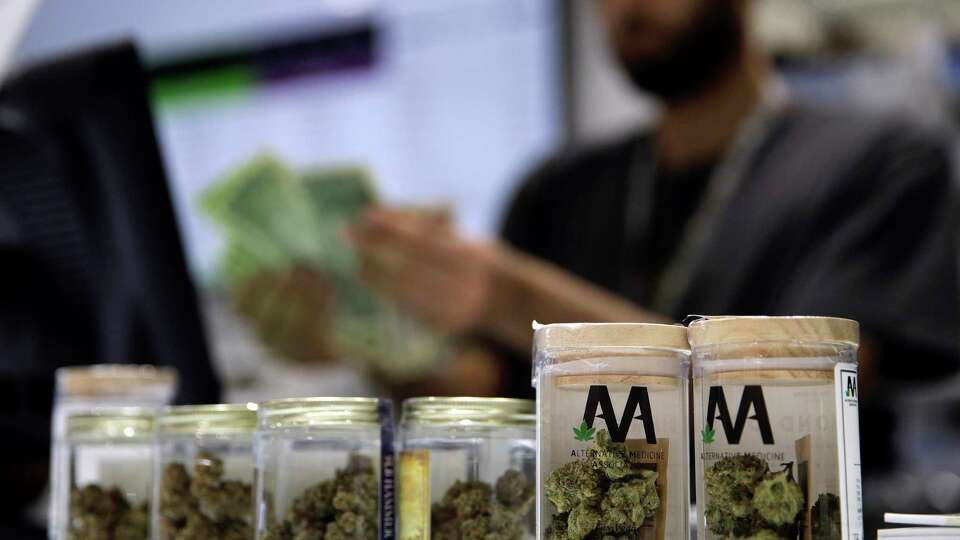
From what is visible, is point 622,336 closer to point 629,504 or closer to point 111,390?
point 629,504

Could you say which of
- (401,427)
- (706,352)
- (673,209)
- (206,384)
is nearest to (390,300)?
(673,209)

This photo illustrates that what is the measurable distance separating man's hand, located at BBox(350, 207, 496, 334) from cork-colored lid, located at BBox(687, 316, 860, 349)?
1.47 metres

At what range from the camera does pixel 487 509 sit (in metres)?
0.71

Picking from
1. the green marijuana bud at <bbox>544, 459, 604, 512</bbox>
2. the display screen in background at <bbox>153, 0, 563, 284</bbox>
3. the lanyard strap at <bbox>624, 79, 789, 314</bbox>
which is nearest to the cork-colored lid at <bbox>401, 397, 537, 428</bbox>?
the green marijuana bud at <bbox>544, 459, 604, 512</bbox>

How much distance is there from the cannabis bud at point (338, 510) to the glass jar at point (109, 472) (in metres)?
0.21

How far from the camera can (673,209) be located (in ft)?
7.99

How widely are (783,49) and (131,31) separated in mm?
1975

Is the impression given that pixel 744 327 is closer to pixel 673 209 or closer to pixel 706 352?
pixel 706 352

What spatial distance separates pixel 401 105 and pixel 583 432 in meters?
2.61

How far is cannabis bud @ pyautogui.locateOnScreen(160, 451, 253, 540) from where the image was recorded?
79 centimetres

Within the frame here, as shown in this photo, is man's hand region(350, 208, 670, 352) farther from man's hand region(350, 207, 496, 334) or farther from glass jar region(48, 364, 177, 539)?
glass jar region(48, 364, 177, 539)

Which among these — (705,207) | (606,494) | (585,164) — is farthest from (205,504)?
(585,164)

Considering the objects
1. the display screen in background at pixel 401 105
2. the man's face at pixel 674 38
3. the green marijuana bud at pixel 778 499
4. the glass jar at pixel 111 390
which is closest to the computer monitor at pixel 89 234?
the glass jar at pixel 111 390

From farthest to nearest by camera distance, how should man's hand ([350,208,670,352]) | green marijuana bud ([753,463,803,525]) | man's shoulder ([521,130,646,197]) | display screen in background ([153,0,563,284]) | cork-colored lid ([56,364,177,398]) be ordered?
display screen in background ([153,0,563,284]), man's shoulder ([521,130,646,197]), man's hand ([350,208,670,352]), cork-colored lid ([56,364,177,398]), green marijuana bud ([753,463,803,525])
